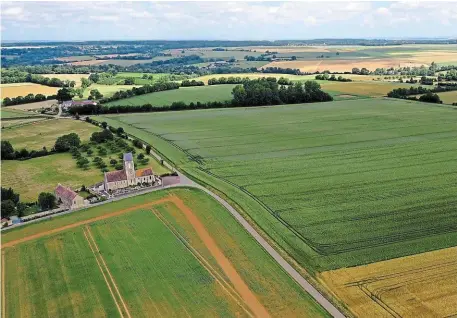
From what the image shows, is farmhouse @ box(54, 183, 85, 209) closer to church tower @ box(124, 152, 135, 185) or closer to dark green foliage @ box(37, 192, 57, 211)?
dark green foliage @ box(37, 192, 57, 211)

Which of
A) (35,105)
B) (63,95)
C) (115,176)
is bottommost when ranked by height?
(115,176)

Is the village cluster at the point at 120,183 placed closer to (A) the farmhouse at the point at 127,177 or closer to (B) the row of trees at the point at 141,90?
(A) the farmhouse at the point at 127,177

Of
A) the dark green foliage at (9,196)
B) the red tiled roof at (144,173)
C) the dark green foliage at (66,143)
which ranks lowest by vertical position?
the dark green foliage at (9,196)

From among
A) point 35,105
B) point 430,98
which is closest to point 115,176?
point 35,105

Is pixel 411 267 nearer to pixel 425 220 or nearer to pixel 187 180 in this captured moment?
pixel 425 220

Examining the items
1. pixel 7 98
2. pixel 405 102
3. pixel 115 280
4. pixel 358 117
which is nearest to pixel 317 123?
pixel 358 117

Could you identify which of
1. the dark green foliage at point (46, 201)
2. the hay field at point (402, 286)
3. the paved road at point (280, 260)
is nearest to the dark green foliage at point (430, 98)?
the paved road at point (280, 260)

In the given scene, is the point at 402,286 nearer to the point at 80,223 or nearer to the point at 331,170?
the point at 331,170
